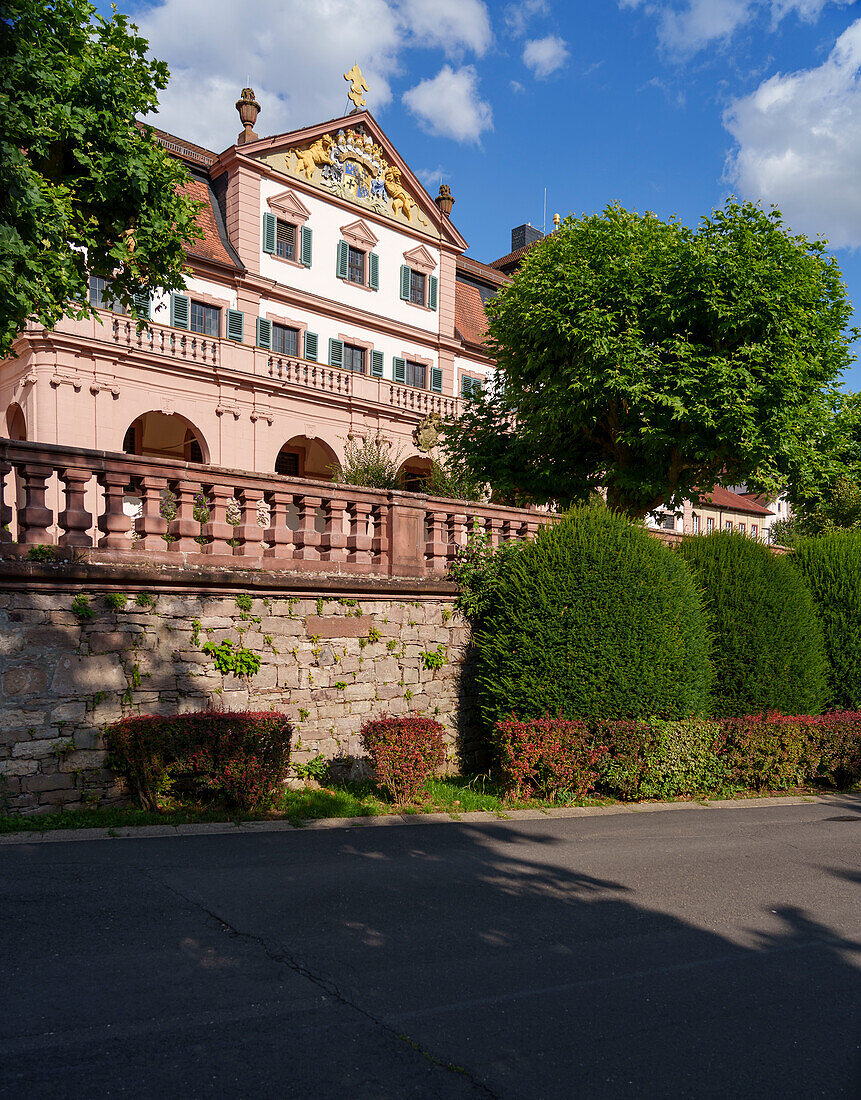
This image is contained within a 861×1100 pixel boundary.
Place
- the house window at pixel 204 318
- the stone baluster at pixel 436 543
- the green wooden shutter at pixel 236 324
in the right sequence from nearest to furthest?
1. the stone baluster at pixel 436 543
2. the house window at pixel 204 318
3. the green wooden shutter at pixel 236 324

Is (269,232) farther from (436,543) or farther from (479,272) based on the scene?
(436,543)

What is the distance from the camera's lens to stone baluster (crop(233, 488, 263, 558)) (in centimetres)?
957

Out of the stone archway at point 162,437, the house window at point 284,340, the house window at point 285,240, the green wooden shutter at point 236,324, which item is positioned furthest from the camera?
the house window at point 285,240

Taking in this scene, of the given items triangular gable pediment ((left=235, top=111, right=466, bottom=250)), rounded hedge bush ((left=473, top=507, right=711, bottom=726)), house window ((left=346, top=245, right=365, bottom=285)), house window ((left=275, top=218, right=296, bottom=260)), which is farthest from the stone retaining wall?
triangular gable pediment ((left=235, top=111, right=466, bottom=250))

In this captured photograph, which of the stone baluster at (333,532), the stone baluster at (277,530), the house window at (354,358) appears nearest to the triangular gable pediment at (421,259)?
the house window at (354,358)

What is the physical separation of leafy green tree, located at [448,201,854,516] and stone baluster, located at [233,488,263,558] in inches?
419

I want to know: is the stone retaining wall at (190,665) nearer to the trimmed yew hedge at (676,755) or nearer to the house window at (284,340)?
the trimmed yew hedge at (676,755)

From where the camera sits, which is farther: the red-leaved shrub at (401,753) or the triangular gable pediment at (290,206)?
the triangular gable pediment at (290,206)

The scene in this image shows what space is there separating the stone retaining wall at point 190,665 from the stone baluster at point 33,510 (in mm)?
467

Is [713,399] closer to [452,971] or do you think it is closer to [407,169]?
[452,971]

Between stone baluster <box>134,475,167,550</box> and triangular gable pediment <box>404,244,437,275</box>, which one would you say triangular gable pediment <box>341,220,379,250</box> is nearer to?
triangular gable pediment <box>404,244,437,275</box>

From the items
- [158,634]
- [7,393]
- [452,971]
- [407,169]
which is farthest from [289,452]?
[452,971]

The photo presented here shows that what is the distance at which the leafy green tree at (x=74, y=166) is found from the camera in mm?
8492

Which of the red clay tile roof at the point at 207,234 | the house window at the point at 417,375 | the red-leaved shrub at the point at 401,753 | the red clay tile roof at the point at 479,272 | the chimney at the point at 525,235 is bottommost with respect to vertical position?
the red-leaved shrub at the point at 401,753
